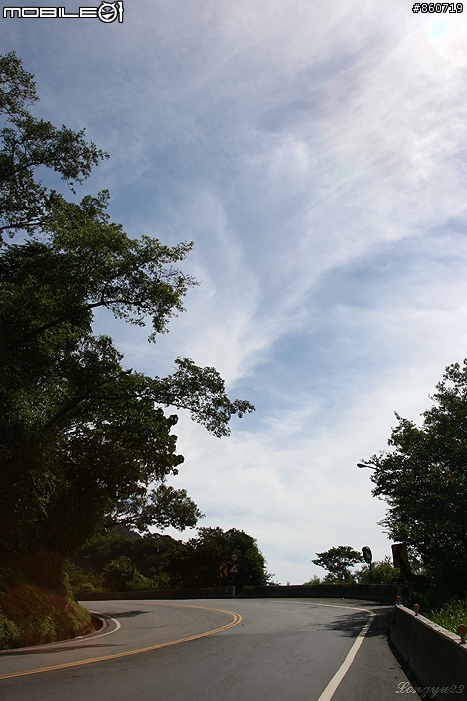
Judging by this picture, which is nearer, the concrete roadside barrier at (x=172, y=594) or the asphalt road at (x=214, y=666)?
the asphalt road at (x=214, y=666)

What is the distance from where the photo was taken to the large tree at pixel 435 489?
2456 cm

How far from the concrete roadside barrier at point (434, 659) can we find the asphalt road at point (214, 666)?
37 centimetres

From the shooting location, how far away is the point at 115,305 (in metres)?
16.4

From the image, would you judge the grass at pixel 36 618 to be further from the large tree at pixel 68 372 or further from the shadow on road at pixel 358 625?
the shadow on road at pixel 358 625

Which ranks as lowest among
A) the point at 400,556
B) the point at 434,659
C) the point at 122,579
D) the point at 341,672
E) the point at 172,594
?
the point at 172,594

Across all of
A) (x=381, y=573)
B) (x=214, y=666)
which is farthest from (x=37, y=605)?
(x=381, y=573)

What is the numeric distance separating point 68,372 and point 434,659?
11978mm

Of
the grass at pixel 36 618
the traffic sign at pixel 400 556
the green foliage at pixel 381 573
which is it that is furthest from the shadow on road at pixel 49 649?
the green foliage at pixel 381 573

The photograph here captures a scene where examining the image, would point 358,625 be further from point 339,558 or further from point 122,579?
point 339,558

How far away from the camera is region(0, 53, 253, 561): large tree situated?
14.8 metres

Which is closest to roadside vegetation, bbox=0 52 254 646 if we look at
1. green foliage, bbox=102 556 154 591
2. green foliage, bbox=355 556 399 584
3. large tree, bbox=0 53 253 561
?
large tree, bbox=0 53 253 561

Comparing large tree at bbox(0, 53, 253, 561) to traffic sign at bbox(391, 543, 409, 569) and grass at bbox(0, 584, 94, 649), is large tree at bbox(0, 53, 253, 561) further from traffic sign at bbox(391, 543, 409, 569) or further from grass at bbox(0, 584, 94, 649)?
traffic sign at bbox(391, 543, 409, 569)

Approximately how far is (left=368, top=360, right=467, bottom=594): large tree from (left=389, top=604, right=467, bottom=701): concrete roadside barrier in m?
15.0

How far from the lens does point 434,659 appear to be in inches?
298
